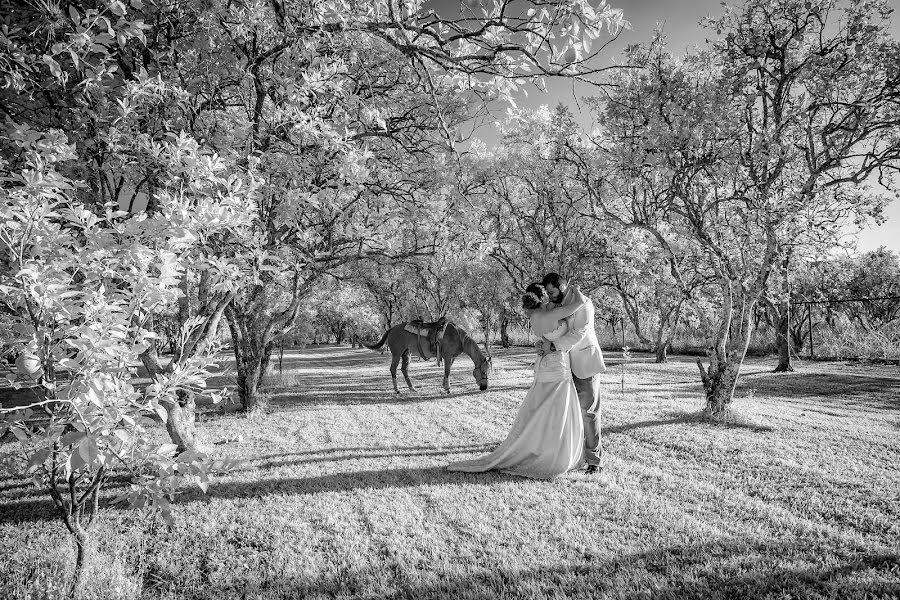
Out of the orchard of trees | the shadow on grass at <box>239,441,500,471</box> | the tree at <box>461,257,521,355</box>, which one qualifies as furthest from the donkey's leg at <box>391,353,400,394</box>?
the tree at <box>461,257,521,355</box>

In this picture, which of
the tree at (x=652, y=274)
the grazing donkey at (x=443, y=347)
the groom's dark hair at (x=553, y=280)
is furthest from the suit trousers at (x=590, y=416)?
the grazing donkey at (x=443, y=347)

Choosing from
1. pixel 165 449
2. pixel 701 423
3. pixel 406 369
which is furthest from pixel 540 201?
pixel 165 449

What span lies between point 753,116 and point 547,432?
8741 millimetres

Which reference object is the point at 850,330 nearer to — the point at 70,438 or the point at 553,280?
the point at 553,280

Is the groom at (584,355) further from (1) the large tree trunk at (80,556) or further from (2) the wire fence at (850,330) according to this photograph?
(2) the wire fence at (850,330)

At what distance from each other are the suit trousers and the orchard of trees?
2.94m

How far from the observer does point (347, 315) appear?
37.8 metres

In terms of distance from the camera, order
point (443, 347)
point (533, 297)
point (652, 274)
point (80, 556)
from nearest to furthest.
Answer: point (80, 556)
point (533, 297)
point (443, 347)
point (652, 274)

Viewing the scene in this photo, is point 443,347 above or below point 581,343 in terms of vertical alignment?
below

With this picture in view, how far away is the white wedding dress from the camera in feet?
18.1

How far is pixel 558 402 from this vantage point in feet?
18.5

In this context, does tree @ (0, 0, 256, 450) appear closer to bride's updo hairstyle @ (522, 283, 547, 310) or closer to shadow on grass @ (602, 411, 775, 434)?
bride's updo hairstyle @ (522, 283, 547, 310)

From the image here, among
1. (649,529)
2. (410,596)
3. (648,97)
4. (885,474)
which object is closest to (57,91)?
(410,596)

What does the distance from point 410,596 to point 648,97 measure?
852 centimetres
